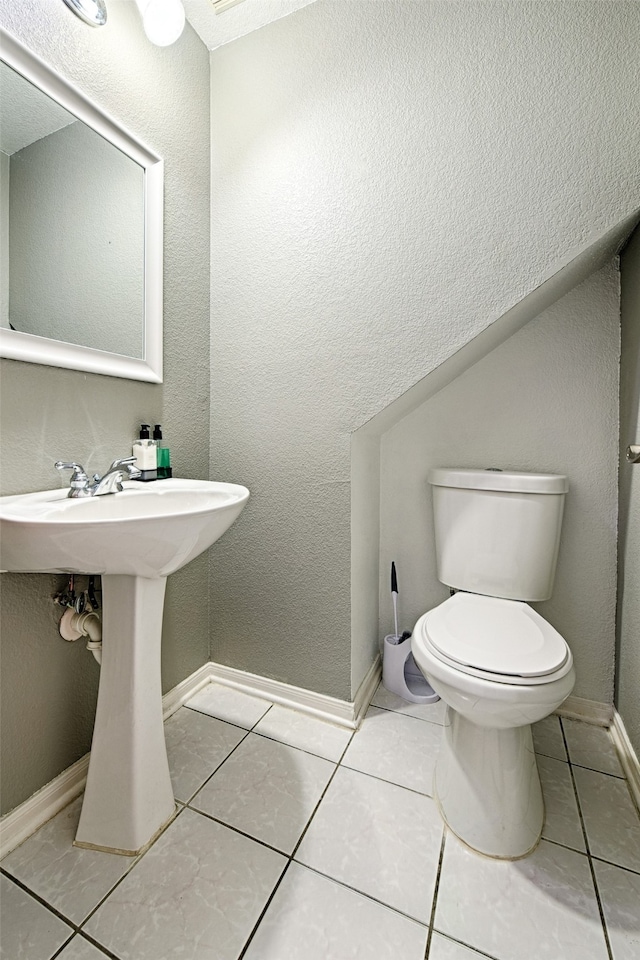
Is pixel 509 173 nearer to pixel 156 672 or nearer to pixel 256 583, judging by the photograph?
pixel 256 583

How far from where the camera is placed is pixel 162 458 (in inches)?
49.7

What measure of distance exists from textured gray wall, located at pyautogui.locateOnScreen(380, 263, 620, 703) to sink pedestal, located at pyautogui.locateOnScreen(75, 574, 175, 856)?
113 cm

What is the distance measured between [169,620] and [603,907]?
1276 mm

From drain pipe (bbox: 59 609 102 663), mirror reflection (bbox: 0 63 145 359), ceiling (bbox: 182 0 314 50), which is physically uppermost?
ceiling (bbox: 182 0 314 50)

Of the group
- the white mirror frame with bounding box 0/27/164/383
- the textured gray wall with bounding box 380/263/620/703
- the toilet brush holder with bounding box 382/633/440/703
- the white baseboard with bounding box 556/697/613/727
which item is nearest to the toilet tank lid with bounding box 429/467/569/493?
the textured gray wall with bounding box 380/263/620/703

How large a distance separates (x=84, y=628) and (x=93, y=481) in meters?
0.36

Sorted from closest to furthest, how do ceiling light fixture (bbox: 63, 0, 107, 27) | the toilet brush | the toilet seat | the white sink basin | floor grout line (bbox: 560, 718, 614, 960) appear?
the white sink basin, floor grout line (bbox: 560, 718, 614, 960), the toilet seat, ceiling light fixture (bbox: 63, 0, 107, 27), the toilet brush

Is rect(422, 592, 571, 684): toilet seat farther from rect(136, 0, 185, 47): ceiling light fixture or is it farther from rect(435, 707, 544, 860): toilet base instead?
rect(136, 0, 185, 47): ceiling light fixture

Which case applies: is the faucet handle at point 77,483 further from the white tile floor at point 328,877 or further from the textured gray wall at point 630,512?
the textured gray wall at point 630,512

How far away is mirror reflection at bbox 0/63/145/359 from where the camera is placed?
0.95 m

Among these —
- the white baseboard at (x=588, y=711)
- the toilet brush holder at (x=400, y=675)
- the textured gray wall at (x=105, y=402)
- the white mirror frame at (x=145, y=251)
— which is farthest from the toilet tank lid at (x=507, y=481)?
the white mirror frame at (x=145, y=251)

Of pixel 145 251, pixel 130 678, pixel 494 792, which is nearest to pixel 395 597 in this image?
pixel 494 792

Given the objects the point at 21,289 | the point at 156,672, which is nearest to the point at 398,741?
the point at 156,672

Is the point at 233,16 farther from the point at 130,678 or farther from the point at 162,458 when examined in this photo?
the point at 130,678
